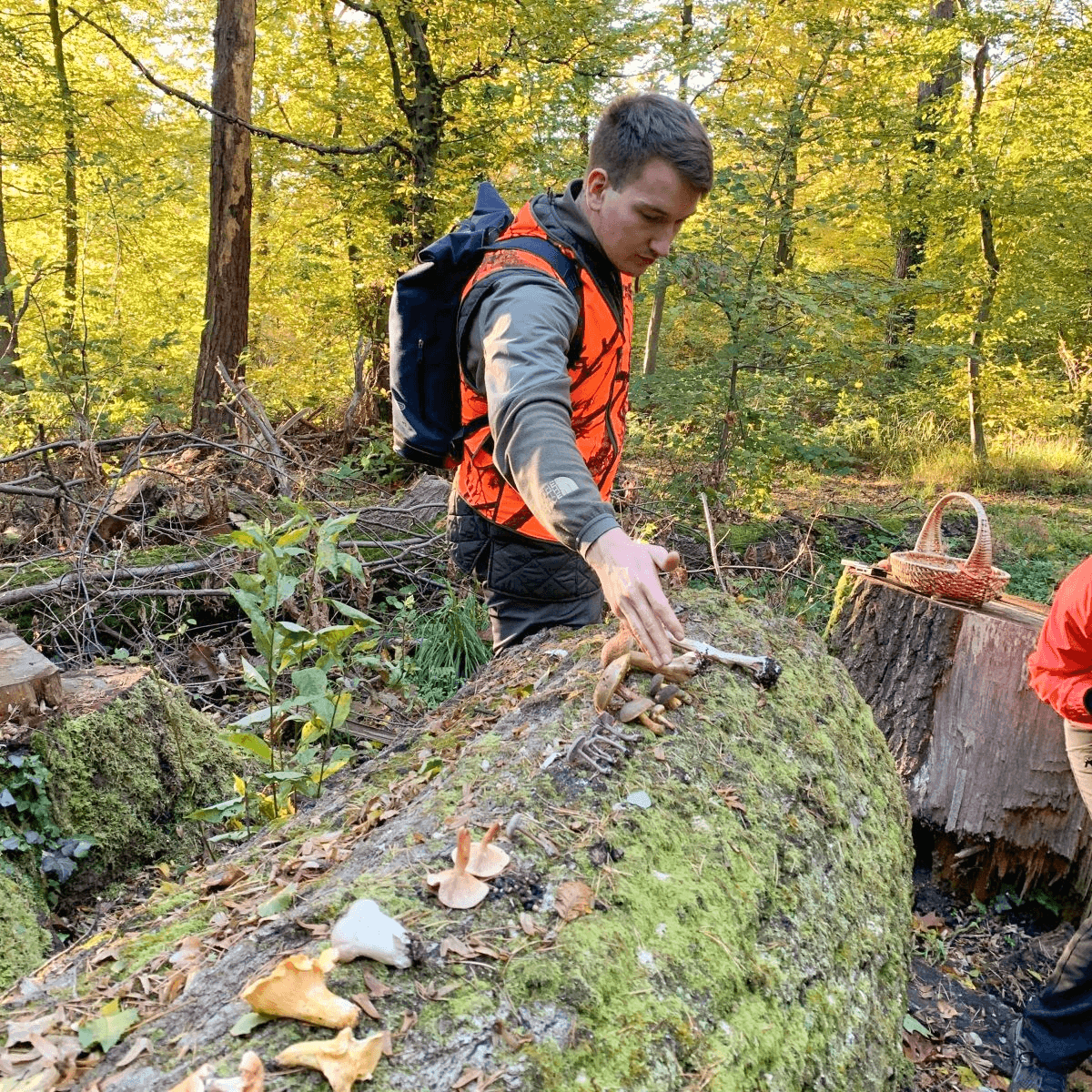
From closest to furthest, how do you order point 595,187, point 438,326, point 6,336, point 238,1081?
point 238,1081, point 595,187, point 438,326, point 6,336

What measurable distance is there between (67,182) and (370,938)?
1541cm

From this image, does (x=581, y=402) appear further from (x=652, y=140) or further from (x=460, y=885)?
(x=460, y=885)

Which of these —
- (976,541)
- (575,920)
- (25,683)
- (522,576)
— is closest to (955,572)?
(976,541)

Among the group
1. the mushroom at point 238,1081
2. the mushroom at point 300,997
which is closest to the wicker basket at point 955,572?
the mushroom at point 300,997

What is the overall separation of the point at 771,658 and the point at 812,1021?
3.45 feet

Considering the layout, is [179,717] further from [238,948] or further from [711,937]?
[711,937]

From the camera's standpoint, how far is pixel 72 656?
445 cm

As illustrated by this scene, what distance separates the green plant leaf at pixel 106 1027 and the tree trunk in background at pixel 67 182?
8130 millimetres

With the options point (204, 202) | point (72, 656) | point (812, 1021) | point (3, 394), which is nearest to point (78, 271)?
point (204, 202)

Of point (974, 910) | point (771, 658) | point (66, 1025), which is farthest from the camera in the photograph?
point (974, 910)

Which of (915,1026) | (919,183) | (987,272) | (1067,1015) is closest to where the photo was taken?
(1067,1015)

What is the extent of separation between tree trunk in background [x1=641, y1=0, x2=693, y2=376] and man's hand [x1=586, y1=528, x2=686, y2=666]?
219 inches

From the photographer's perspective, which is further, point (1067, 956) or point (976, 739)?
point (976, 739)

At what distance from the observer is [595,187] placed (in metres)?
2.19
